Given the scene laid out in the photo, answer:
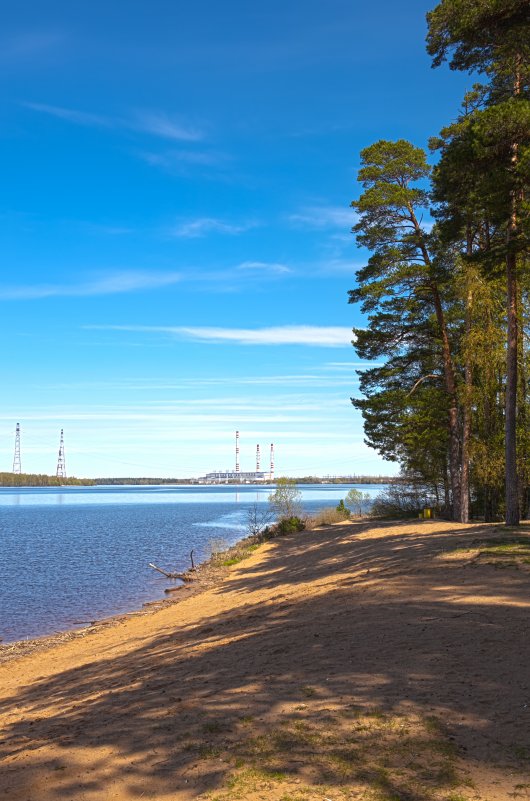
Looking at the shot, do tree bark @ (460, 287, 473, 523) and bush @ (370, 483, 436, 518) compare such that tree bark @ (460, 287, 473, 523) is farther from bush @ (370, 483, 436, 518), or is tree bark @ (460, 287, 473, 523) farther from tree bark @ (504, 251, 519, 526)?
bush @ (370, 483, 436, 518)

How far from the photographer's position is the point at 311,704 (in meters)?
6.96

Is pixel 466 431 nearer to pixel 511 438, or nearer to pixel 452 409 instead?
pixel 452 409

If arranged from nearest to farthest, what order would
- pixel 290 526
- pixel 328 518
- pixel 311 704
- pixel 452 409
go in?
pixel 311 704 < pixel 452 409 < pixel 290 526 < pixel 328 518

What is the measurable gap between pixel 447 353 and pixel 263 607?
1804 cm

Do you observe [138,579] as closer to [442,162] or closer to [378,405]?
[378,405]

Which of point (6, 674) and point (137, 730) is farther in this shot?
point (6, 674)

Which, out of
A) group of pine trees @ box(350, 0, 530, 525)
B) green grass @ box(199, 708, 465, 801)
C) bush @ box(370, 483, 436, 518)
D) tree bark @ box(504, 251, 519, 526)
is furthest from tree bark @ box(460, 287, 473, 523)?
green grass @ box(199, 708, 465, 801)

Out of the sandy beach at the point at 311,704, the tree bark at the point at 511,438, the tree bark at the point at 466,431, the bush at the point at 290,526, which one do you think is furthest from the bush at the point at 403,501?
the sandy beach at the point at 311,704

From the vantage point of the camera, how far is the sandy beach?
5426mm

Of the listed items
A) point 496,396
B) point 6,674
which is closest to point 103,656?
point 6,674

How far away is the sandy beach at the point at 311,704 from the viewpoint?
543cm

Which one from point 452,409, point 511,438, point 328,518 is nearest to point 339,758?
point 511,438

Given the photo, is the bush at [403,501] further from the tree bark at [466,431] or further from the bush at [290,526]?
the tree bark at [466,431]

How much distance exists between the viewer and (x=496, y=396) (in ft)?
95.3
